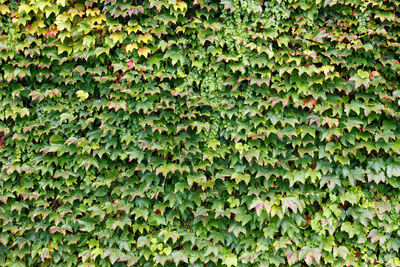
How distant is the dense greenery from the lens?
3.29 metres

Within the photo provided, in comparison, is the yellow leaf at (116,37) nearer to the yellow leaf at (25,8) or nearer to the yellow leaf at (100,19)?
the yellow leaf at (100,19)

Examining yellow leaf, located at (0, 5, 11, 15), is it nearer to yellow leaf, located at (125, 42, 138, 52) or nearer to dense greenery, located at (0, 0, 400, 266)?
dense greenery, located at (0, 0, 400, 266)

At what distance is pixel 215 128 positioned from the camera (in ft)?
11.2

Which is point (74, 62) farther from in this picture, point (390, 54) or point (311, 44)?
point (390, 54)

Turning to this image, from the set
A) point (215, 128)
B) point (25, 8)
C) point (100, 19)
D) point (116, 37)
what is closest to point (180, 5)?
point (116, 37)

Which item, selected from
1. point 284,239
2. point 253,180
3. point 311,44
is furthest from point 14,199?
point 311,44

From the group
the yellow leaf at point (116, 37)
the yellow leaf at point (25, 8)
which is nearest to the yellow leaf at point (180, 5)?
the yellow leaf at point (116, 37)

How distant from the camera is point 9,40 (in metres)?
3.52

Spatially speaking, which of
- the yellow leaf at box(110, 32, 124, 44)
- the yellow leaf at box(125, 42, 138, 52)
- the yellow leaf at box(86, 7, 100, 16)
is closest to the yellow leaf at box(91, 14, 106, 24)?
the yellow leaf at box(86, 7, 100, 16)

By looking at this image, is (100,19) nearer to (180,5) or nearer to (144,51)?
(144,51)

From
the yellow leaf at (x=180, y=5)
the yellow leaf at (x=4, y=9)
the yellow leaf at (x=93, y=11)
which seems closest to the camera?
the yellow leaf at (x=180, y=5)

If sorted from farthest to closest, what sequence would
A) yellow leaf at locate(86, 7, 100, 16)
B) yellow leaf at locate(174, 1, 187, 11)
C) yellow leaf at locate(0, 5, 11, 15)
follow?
yellow leaf at locate(0, 5, 11, 15) < yellow leaf at locate(86, 7, 100, 16) < yellow leaf at locate(174, 1, 187, 11)

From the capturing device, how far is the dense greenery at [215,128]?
3.29 meters

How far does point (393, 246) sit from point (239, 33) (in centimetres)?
288
